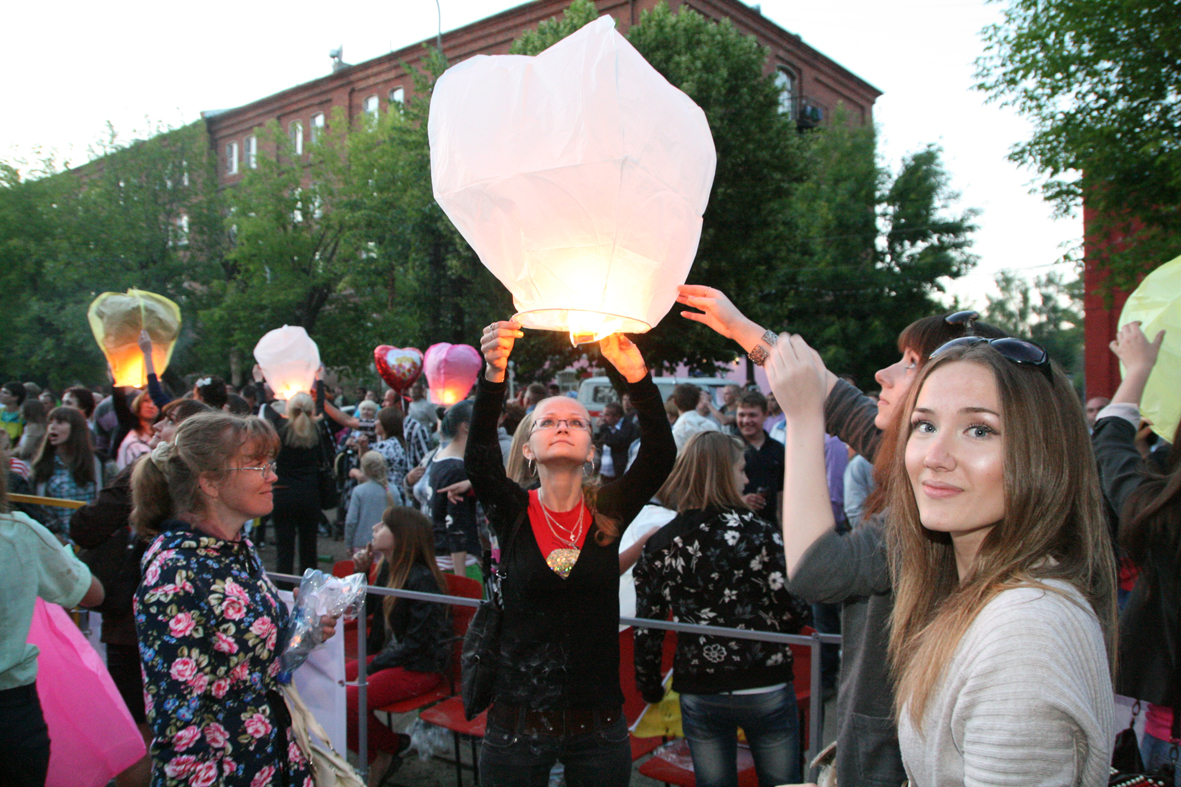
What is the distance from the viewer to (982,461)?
1293 mm

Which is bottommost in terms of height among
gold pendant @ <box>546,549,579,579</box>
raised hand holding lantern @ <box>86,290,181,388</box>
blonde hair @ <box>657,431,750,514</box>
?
gold pendant @ <box>546,549,579,579</box>

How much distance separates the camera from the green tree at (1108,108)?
12.2 meters

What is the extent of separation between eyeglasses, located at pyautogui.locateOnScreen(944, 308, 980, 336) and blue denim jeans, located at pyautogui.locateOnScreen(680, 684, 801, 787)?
5.68 ft

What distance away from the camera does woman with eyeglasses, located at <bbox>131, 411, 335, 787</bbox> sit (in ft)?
7.24

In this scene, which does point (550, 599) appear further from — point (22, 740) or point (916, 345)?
point (22, 740)

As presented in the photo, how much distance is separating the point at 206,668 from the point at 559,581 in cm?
108

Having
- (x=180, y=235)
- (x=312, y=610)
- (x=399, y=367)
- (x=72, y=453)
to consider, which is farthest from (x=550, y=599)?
(x=180, y=235)

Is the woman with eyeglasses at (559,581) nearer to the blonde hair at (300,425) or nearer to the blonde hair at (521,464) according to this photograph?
the blonde hair at (521,464)

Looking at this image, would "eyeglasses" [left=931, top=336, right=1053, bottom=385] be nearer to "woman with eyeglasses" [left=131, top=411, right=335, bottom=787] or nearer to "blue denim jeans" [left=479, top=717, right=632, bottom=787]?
"blue denim jeans" [left=479, top=717, right=632, bottom=787]

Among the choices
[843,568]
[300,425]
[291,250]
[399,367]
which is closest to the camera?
[843,568]

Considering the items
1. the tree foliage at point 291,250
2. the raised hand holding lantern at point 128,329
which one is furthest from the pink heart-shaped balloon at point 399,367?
the tree foliage at point 291,250

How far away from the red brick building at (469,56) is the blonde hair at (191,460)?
2411 cm

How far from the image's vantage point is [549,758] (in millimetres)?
2537

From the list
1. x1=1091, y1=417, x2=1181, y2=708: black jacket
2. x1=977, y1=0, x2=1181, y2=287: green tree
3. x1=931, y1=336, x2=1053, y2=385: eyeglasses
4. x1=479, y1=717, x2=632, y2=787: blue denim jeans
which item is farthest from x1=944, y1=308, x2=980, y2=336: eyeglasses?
x1=977, y1=0, x2=1181, y2=287: green tree
